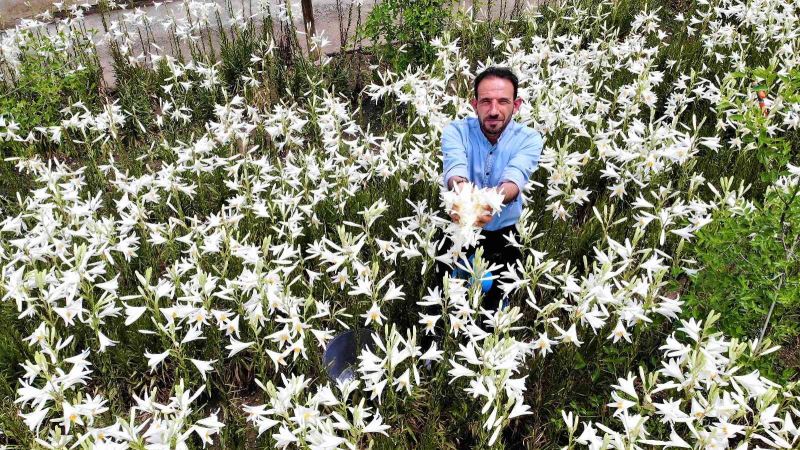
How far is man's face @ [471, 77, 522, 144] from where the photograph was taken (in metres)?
2.90

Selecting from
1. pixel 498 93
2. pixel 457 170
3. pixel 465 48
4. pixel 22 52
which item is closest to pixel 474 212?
pixel 457 170

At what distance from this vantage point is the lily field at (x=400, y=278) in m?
2.40

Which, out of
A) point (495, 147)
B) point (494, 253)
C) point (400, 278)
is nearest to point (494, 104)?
point (495, 147)

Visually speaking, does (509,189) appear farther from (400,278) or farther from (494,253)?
(400,278)

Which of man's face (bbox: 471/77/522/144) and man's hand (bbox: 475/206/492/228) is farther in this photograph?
man's face (bbox: 471/77/522/144)

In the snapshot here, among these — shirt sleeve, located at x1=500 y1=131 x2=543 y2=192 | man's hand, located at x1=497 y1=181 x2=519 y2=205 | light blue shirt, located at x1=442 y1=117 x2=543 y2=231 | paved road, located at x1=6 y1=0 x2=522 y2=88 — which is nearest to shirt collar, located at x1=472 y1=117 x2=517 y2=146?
light blue shirt, located at x1=442 y1=117 x2=543 y2=231

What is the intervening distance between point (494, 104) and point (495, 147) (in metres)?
0.23

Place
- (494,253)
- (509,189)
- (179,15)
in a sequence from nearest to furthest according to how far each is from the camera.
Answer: (509,189) → (494,253) → (179,15)

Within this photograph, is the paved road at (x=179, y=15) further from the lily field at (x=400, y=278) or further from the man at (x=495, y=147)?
the man at (x=495, y=147)

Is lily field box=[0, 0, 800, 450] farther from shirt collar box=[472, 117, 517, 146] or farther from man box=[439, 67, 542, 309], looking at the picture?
shirt collar box=[472, 117, 517, 146]

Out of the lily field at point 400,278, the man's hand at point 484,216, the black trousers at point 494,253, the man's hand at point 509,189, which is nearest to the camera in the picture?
the lily field at point 400,278

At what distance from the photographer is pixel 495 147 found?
9.95 ft

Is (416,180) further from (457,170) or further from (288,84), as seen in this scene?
(288,84)

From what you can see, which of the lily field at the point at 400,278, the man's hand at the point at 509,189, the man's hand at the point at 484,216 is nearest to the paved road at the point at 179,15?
the lily field at the point at 400,278
